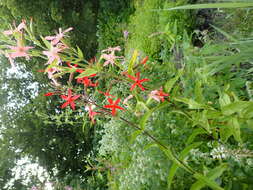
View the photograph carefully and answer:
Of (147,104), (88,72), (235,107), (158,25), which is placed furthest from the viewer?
(158,25)

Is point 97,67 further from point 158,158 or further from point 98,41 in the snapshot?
point 98,41

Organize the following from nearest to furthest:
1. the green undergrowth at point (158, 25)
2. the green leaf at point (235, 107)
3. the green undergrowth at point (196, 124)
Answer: the green leaf at point (235, 107) < the green undergrowth at point (196, 124) < the green undergrowth at point (158, 25)

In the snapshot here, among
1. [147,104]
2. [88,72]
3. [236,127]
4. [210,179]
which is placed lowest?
[210,179]

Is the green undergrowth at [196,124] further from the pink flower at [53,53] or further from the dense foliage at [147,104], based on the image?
the pink flower at [53,53]

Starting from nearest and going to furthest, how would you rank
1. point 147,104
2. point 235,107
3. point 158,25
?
point 235,107 → point 147,104 → point 158,25

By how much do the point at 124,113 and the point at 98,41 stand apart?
153 inches

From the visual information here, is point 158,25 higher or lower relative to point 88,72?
higher

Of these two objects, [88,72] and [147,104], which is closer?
[88,72]

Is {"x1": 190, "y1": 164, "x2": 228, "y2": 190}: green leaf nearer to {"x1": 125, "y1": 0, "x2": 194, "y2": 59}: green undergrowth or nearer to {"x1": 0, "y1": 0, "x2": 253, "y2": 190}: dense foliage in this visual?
{"x1": 0, "y1": 0, "x2": 253, "y2": 190}: dense foliage

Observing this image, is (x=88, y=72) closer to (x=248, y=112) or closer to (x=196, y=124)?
(x=196, y=124)

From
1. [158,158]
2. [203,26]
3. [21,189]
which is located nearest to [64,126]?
[21,189]

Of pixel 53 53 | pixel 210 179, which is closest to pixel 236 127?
pixel 210 179

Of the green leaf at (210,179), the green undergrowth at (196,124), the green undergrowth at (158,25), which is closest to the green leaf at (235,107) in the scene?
the green undergrowth at (196,124)

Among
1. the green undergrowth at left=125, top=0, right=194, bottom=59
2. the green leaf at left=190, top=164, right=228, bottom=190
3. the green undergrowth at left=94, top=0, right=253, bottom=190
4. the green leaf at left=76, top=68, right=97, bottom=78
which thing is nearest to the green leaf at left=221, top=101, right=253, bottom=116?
the green undergrowth at left=94, top=0, right=253, bottom=190
